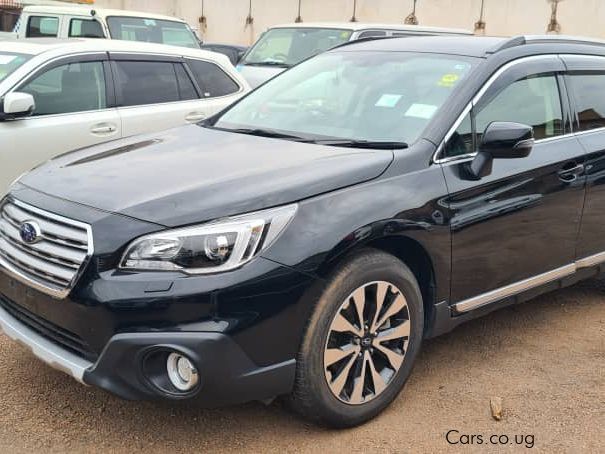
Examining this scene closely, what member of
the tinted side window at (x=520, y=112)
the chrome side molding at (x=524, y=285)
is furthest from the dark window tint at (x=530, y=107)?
the chrome side molding at (x=524, y=285)

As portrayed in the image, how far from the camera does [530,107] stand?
12.7 ft

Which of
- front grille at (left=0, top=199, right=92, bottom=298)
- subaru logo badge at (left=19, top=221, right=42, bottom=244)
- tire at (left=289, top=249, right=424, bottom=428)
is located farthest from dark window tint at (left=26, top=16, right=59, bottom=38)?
tire at (left=289, top=249, right=424, bottom=428)

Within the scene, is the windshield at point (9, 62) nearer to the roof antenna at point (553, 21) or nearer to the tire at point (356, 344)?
the tire at point (356, 344)

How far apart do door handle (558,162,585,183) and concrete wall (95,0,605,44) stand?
49.5 ft

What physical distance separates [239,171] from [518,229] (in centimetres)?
152

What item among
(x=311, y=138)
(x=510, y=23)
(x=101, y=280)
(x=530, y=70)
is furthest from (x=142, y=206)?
(x=510, y=23)

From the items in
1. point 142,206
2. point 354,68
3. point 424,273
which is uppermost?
point 354,68

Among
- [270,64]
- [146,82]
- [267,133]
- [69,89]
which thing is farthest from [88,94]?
[270,64]

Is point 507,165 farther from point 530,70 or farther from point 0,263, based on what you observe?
point 0,263

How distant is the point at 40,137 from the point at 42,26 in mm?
5877

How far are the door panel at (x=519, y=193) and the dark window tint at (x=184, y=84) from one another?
342 centimetres

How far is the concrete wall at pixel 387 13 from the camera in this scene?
1736 cm

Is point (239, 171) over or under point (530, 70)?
under

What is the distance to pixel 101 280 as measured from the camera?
2.63 m
